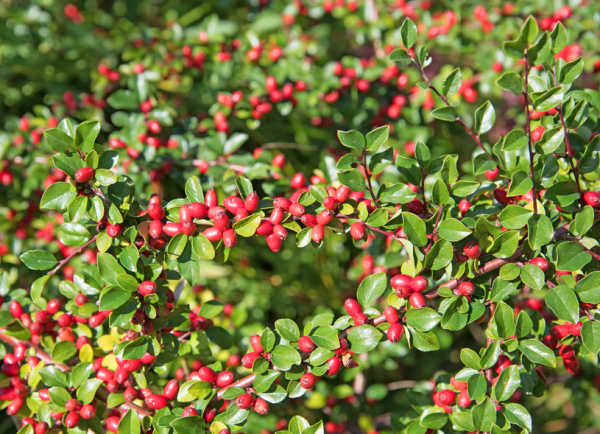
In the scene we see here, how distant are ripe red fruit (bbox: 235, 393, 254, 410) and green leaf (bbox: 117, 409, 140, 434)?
0.91 ft

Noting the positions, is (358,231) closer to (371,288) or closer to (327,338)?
(371,288)

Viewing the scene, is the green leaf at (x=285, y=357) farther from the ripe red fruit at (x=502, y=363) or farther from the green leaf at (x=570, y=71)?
the green leaf at (x=570, y=71)

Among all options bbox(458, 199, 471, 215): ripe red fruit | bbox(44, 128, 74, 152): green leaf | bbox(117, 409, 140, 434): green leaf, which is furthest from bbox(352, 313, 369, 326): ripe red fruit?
bbox(44, 128, 74, 152): green leaf

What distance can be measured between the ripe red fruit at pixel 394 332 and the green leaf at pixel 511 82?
701 millimetres

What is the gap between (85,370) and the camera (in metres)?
1.32

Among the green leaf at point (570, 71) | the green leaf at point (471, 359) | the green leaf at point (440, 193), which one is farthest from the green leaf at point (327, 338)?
the green leaf at point (570, 71)

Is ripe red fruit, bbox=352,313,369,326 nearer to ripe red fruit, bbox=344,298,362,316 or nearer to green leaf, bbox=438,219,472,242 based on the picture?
ripe red fruit, bbox=344,298,362,316

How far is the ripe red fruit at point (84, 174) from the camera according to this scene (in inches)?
44.5

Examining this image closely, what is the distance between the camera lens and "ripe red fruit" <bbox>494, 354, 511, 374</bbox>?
1.22 m

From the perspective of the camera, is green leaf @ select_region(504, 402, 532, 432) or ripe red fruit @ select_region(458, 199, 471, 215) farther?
ripe red fruit @ select_region(458, 199, 471, 215)

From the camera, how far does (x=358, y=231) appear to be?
1.19 metres

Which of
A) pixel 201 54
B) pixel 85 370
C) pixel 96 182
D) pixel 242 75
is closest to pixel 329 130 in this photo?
pixel 242 75

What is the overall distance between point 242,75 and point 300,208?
1.50 meters

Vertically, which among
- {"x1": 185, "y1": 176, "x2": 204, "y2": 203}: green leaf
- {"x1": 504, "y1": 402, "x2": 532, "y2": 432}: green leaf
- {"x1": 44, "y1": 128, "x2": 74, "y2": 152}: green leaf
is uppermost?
{"x1": 44, "y1": 128, "x2": 74, "y2": 152}: green leaf
